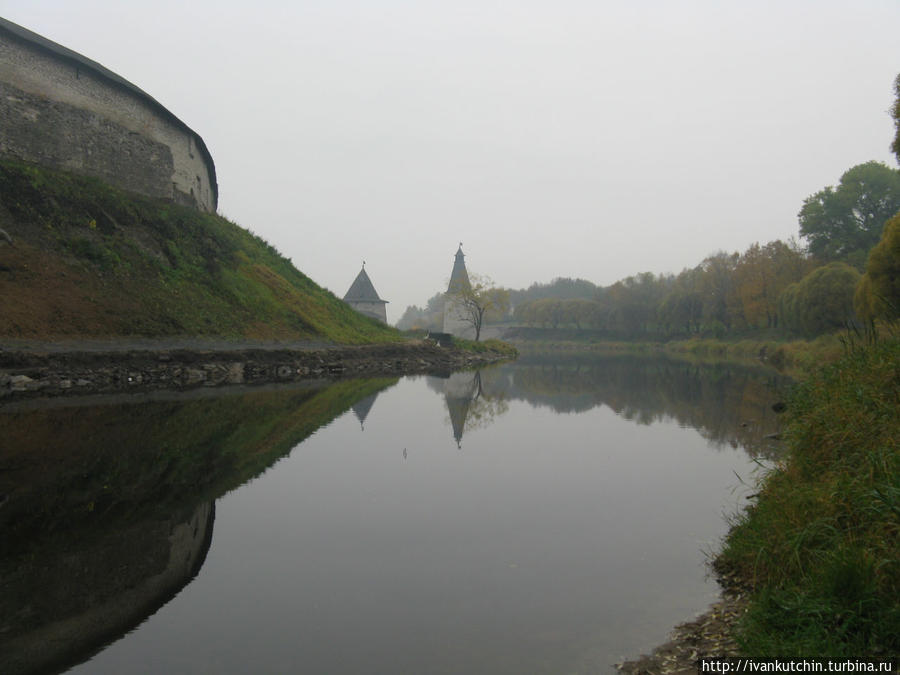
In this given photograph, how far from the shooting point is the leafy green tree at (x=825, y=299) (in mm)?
34250

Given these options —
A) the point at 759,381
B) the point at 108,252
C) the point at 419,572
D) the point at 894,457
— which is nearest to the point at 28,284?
the point at 108,252

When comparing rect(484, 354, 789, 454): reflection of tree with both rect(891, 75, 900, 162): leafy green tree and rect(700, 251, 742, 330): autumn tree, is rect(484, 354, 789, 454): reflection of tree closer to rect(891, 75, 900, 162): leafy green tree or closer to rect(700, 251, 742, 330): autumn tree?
rect(891, 75, 900, 162): leafy green tree

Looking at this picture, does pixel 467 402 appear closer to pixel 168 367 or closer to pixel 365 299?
pixel 168 367

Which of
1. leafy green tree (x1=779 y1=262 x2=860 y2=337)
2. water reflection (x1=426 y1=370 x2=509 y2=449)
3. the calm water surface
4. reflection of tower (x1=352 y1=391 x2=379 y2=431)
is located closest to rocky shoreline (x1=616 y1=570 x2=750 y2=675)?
the calm water surface

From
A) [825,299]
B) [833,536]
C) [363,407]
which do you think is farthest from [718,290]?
[833,536]

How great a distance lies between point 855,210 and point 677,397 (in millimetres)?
41822

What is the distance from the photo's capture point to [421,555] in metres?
5.88

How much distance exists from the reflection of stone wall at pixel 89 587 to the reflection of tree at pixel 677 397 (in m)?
9.56

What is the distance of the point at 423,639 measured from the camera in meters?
4.27

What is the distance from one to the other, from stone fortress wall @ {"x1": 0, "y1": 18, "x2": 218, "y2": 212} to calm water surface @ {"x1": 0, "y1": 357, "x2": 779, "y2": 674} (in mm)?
19881

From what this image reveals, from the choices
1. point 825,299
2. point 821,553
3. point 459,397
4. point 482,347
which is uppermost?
point 825,299

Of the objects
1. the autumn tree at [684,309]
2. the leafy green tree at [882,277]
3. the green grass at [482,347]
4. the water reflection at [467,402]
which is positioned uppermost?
the autumn tree at [684,309]

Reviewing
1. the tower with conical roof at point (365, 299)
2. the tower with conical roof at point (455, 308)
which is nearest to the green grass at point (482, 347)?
the tower with conical roof at point (455, 308)

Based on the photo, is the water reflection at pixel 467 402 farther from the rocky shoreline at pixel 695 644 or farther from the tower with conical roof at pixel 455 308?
the tower with conical roof at pixel 455 308
